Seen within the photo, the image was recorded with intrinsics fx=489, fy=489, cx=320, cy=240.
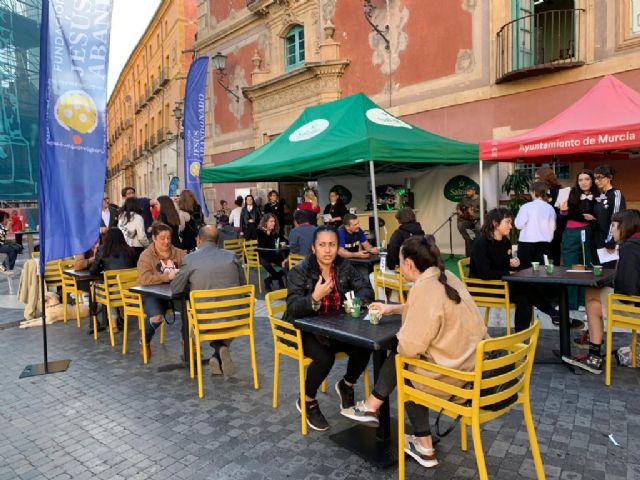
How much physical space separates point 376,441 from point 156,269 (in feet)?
9.70

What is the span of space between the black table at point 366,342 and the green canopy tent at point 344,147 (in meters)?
3.93

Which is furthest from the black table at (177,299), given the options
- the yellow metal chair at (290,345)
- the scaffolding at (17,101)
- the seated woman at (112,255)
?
the scaffolding at (17,101)

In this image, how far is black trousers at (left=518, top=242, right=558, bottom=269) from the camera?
603cm

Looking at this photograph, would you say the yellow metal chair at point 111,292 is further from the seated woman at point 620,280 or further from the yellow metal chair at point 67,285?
the seated woman at point 620,280

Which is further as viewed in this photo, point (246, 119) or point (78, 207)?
point (246, 119)

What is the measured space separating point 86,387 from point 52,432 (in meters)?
0.88

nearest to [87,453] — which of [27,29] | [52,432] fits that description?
[52,432]

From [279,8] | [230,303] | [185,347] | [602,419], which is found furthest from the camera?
[279,8]

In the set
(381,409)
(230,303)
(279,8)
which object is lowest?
(381,409)

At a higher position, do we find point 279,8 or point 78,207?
point 279,8

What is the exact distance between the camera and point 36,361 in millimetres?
5207

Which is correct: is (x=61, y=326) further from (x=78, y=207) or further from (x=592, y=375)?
(x=592, y=375)

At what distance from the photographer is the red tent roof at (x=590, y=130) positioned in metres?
5.80

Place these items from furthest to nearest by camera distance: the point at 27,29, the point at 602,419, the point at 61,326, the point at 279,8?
1. the point at 27,29
2. the point at 279,8
3. the point at 61,326
4. the point at 602,419
